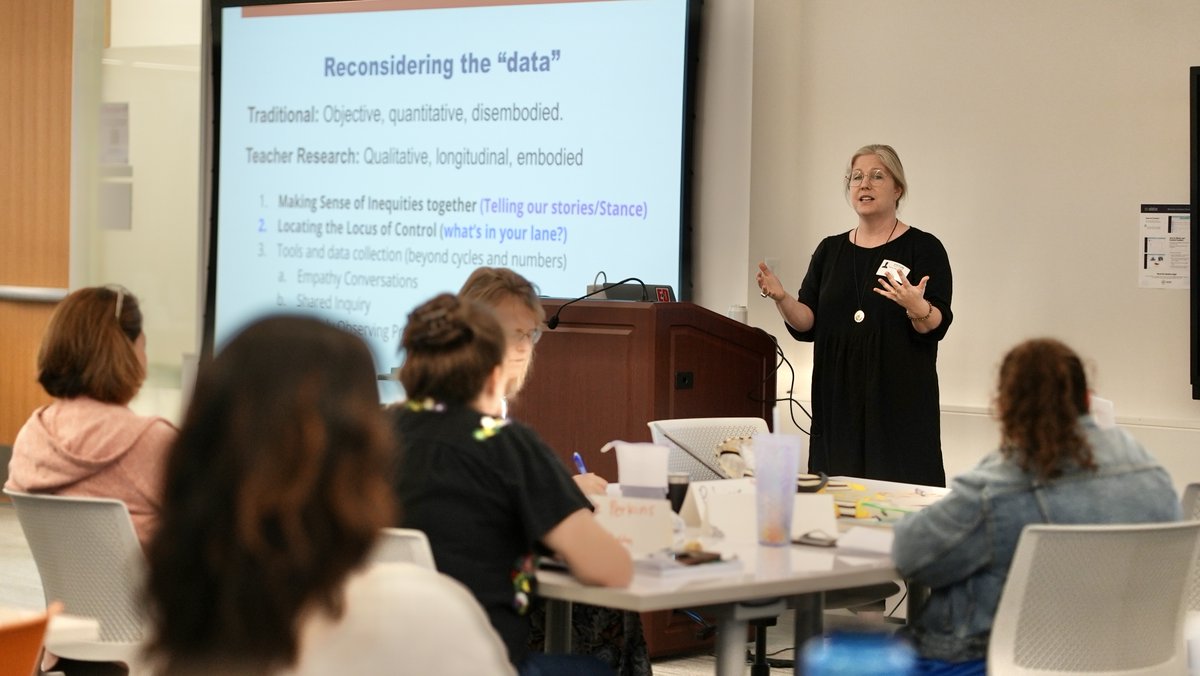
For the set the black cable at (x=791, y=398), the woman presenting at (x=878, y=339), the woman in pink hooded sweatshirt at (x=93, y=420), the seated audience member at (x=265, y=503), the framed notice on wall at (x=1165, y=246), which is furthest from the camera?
the black cable at (x=791, y=398)

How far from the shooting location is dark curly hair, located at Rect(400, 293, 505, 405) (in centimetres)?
241

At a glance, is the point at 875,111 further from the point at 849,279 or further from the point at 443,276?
the point at 443,276

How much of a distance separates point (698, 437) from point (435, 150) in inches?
118

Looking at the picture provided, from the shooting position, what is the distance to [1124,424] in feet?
16.2

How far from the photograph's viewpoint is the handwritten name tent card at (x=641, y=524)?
2.53 m

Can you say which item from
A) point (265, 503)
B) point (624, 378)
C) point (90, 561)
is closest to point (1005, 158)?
point (624, 378)

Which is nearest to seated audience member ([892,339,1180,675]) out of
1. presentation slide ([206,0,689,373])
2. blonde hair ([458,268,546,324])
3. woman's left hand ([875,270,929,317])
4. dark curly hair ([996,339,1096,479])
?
dark curly hair ([996,339,1096,479])

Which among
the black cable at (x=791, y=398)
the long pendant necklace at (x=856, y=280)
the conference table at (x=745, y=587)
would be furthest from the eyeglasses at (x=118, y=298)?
the black cable at (x=791, y=398)

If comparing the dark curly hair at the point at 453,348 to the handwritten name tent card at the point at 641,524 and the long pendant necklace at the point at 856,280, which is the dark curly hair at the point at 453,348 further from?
the long pendant necklace at the point at 856,280

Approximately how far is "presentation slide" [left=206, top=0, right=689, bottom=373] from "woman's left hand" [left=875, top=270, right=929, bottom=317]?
4.28 feet

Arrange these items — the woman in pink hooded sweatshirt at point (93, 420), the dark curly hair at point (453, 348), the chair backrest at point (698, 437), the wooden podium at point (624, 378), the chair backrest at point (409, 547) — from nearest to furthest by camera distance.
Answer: the chair backrest at point (409, 547) < the dark curly hair at point (453, 348) < the woman in pink hooded sweatshirt at point (93, 420) < the chair backrest at point (698, 437) < the wooden podium at point (624, 378)

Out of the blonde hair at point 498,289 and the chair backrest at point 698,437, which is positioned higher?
the blonde hair at point 498,289

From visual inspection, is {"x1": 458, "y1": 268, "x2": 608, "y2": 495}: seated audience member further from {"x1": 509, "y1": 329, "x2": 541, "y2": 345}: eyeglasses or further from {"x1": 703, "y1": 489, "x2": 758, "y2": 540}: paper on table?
{"x1": 703, "y1": 489, "x2": 758, "y2": 540}: paper on table

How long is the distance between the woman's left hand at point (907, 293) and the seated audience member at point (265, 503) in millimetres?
3459
